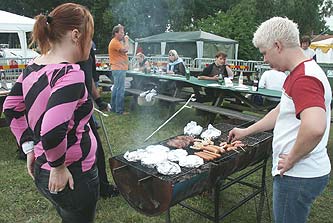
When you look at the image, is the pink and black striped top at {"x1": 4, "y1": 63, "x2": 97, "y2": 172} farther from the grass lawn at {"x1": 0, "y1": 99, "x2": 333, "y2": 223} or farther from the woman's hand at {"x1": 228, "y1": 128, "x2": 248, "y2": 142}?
the grass lawn at {"x1": 0, "y1": 99, "x2": 333, "y2": 223}

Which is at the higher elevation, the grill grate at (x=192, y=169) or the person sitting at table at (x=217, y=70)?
the person sitting at table at (x=217, y=70)

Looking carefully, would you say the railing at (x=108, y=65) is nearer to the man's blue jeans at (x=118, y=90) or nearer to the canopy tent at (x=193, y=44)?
the canopy tent at (x=193, y=44)

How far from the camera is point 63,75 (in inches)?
52.7

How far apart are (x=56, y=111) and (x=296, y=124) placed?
1.14m

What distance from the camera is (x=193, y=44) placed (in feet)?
58.1

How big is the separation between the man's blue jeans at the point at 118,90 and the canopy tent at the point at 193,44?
1084 centimetres

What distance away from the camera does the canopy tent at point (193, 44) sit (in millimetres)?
17328

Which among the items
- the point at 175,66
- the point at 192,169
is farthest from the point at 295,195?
the point at 175,66

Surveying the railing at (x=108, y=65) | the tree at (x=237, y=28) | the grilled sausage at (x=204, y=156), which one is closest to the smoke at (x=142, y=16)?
the tree at (x=237, y=28)

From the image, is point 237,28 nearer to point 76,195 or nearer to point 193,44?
point 193,44

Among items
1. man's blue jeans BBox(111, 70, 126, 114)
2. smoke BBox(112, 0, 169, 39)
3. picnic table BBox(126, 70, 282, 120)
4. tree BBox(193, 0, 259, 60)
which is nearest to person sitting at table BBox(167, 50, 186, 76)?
picnic table BBox(126, 70, 282, 120)

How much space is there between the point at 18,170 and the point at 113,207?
1.62 metres

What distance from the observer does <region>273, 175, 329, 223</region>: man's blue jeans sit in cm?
164

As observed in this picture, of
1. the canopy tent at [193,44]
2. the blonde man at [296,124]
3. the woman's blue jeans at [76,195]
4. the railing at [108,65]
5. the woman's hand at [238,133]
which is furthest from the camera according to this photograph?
the canopy tent at [193,44]
